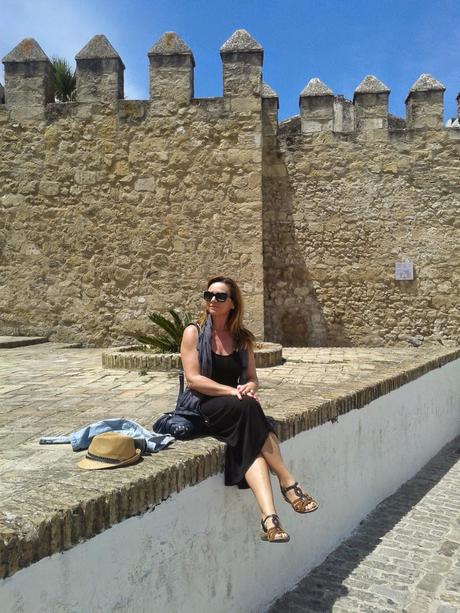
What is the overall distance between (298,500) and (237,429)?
419mm

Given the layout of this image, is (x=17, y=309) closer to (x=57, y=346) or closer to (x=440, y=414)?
(x=57, y=346)

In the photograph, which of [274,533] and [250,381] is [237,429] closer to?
[250,381]

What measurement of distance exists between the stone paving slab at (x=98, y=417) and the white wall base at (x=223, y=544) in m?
0.08

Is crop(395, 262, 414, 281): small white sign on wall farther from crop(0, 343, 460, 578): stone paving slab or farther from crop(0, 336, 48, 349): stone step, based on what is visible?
crop(0, 336, 48, 349): stone step

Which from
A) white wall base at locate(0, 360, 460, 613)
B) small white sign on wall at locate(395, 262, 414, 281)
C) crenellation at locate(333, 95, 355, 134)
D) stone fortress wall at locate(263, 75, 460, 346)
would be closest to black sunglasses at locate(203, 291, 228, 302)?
white wall base at locate(0, 360, 460, 613)

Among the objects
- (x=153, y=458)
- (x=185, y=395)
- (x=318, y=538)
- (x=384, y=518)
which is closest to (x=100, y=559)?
(x=153, y=458)

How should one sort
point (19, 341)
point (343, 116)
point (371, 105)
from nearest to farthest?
point (19, 341)
point (371, 105)
point (343, 116)

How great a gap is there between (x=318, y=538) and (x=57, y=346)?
5.65 m

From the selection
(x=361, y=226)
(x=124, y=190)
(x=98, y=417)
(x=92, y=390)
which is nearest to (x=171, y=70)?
(x=124, y=190)

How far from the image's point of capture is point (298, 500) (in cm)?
270

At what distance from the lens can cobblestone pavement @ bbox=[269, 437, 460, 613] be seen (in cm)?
319

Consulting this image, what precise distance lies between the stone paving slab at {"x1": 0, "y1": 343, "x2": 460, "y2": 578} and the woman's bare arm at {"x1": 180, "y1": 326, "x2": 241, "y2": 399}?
0.81 feet

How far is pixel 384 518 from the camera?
15.0 feet

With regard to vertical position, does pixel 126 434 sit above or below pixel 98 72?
below
